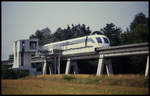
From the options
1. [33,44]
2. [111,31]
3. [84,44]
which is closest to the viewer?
[84,44]

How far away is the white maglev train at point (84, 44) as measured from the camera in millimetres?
69312

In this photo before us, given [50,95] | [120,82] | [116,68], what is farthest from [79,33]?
[50,95]

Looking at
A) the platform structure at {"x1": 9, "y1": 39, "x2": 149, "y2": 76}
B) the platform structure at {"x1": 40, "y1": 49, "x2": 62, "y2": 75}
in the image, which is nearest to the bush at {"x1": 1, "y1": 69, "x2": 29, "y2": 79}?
the platform structure at {"x1": 9, "y1": 39, "x2": 149, "y2": 76}

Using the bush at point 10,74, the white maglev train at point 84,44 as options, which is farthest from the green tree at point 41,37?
the bush at point 10,74

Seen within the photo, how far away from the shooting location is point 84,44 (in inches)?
2864

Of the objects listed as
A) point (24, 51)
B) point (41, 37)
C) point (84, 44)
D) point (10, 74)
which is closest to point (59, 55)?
point (24, 51)

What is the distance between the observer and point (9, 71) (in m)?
73.5

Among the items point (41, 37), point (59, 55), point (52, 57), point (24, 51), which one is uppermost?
point (41, 37)

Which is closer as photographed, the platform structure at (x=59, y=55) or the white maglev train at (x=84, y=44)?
the platform structure at (x=59, y=55)

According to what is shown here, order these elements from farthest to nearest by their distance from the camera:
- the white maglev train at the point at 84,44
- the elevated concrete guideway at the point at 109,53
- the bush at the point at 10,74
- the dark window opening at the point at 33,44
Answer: the dark window opening at the point at 33,44
the bush at the point at 10,74
the white maglev train at the point at 84,44
the elevated concrete guideway at the point at 109,53

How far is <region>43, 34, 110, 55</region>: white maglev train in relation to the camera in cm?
6931

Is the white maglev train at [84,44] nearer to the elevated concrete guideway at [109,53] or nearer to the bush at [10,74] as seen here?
the elevated concrete guideway at [109,53]

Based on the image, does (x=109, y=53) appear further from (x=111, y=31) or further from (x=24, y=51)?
(x=111, y=31)

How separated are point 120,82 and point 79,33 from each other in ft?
292
